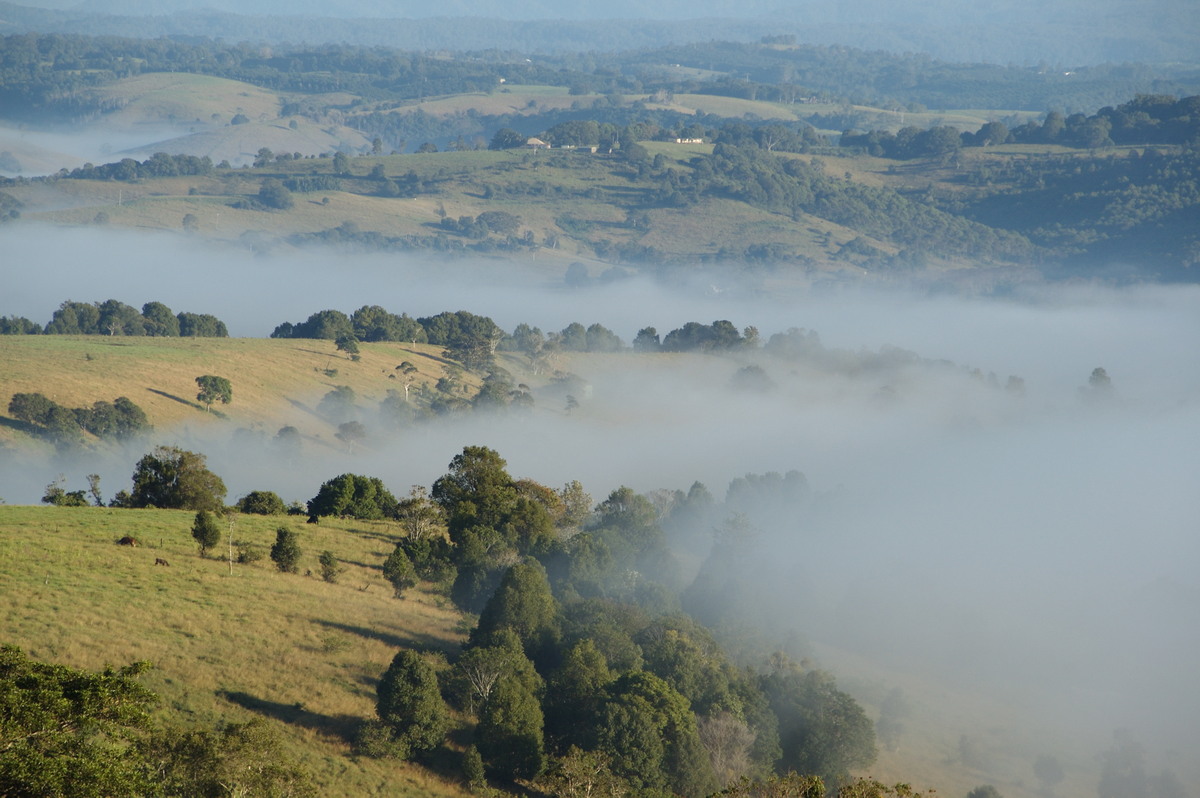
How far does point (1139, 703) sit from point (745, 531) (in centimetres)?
2799

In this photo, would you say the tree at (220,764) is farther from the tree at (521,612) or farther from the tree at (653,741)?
the tree at (521,612)

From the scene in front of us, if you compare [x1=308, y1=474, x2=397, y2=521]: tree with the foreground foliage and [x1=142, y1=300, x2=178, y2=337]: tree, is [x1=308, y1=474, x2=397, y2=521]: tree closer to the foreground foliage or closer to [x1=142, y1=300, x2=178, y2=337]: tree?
the foreground foliage

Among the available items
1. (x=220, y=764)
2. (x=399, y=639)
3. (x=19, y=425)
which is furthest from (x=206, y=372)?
(x=220, y=764)

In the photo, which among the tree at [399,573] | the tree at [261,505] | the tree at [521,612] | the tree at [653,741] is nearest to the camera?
the tree at [653,741]

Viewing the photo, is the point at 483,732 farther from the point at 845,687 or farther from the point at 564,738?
the point at 845,687

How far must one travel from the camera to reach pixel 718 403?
136 meters

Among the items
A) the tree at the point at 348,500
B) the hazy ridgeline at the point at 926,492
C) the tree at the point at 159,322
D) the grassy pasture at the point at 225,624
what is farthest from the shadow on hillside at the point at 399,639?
the tree at the point at 159,322

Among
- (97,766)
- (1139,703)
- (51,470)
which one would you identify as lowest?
(1139,703)

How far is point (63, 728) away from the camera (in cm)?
2194

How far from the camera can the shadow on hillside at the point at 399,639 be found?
140ft

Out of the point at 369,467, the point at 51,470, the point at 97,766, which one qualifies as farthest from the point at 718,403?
the point at 97,766

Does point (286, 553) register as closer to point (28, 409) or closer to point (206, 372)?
point (28, 409)

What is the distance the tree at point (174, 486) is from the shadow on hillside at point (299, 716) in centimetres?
2414

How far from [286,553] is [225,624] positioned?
292 inches
